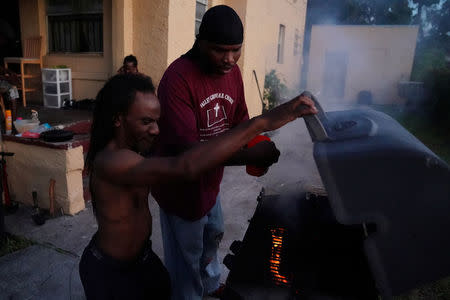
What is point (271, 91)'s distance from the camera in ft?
34.3

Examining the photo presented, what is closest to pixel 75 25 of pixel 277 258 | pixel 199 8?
pixel 199 8

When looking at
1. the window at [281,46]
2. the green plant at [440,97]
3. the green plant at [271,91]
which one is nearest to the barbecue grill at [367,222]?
the green plant at [271,91]

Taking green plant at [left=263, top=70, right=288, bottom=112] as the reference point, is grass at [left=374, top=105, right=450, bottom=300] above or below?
below

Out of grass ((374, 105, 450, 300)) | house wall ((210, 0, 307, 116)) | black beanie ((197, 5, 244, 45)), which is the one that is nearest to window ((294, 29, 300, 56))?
house wall ((210, 0, 307, 116))

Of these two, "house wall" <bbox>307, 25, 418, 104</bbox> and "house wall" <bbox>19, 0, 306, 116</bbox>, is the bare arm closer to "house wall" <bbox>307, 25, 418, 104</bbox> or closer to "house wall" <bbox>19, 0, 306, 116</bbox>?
"house wall" <bbox>19, 0, 306, 116</bbox>

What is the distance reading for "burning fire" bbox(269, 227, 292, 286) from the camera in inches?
53.0

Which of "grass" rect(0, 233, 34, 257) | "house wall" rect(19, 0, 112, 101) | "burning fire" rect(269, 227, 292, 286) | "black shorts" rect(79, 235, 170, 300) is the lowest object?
"grass" rect(0, 233, 34, 257)

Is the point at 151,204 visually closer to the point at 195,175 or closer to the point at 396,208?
the point at 195,175

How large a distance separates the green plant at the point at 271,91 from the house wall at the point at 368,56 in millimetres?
5868

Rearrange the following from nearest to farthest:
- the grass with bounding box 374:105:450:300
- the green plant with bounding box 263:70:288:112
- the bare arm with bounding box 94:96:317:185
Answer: the bare arm with bounding box 94:96:317:185 → the grass with bounding box 374:105:450:300 → the green plant with bounding box 263:70:288:112

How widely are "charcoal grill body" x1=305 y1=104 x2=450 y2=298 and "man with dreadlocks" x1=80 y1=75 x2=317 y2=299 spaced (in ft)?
2.17

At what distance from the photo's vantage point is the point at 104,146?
58.8 inches

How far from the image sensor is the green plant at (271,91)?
33.2 feet

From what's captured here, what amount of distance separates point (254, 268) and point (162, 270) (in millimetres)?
542
